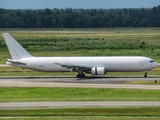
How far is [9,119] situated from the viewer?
3775 cm

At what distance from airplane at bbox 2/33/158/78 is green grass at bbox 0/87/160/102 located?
13.5 m

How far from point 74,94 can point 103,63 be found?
18.3 m

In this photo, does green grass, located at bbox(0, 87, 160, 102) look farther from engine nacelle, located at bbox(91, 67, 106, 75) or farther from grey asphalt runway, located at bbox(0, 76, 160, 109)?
engine nacelle, located at bbox(91, 67, 106, 75)

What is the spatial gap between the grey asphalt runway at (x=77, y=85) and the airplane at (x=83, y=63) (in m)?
1.42

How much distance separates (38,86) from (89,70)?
488 inches

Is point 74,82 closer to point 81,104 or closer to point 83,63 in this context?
point 83,63

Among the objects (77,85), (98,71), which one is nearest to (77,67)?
(98,71)

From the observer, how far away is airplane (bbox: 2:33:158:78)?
7094cm

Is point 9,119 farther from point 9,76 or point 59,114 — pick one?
point 9,76

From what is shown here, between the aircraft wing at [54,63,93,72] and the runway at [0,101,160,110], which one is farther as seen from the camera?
the aircraft wing at [54,63,93,72]

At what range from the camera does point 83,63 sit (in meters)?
71.8

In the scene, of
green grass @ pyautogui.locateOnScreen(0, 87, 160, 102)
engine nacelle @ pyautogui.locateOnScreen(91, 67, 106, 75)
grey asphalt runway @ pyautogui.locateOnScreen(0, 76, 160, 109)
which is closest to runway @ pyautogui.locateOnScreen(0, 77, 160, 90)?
grey asphalt runway @ pyautogui.locateOnScreen(0, 76, 160, 109)

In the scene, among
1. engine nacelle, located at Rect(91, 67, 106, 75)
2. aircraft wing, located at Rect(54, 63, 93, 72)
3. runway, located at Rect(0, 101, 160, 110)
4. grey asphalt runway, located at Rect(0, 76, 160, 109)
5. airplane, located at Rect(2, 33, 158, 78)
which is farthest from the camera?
aircraft wing, located at Rect(54, 63, 93, 72)

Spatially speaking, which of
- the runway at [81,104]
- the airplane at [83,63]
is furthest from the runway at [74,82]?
the runway at [81,104]
